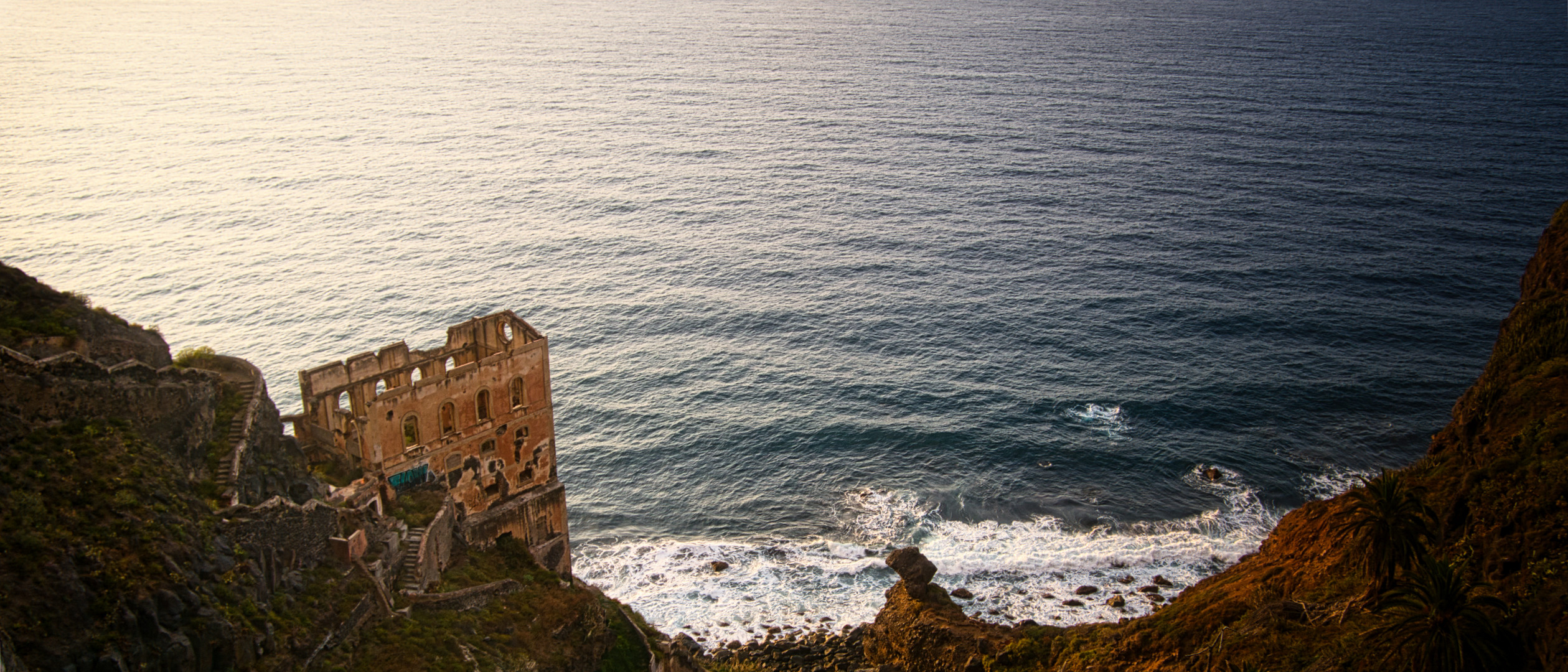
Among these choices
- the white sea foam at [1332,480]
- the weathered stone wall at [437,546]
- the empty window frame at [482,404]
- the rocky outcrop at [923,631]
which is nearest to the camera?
the weathered stone wall at [437,546]

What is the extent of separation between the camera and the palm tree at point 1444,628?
139ft

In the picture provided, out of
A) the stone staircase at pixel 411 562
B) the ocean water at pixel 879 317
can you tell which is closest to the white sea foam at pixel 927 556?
the ocean water at pixel 879 317

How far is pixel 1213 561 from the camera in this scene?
94.6 meters

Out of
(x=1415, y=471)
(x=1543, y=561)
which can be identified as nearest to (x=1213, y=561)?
(x=1415, y=471)

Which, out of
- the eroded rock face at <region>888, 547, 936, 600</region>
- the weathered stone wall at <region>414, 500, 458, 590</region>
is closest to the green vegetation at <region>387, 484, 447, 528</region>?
the weathered stone wall at <region>414, 500, 458, 590</region>

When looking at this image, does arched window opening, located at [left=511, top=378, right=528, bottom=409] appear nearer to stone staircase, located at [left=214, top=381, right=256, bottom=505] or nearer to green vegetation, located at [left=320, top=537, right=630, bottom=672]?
green vegetation, located at [left=320, top=537, right=630, bottom=672]

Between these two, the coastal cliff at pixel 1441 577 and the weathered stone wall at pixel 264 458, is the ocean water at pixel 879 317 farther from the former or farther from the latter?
the weathered stone wall at pixel 264 458

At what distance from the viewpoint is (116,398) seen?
5131 cm

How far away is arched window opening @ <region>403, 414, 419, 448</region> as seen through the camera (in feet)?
229

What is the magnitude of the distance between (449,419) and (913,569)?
37.7 metres

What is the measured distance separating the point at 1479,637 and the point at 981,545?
2260 inches

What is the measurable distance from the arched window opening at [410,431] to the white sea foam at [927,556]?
→ 28838 mm

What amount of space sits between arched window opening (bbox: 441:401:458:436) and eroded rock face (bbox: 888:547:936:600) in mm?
36007

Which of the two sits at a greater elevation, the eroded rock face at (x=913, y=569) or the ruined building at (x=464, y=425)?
the ruined building at (x=464, y=425)
